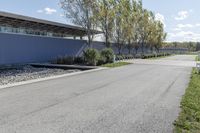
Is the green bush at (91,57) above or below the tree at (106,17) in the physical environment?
below

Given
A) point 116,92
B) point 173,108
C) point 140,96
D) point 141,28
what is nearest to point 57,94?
point 116,92

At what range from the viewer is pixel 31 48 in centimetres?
2544

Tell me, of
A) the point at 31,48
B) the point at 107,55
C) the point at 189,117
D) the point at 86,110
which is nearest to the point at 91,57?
the point at 107,55

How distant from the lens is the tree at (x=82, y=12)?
32.6 m

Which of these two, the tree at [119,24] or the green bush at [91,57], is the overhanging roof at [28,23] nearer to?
the green bush at [91,57]

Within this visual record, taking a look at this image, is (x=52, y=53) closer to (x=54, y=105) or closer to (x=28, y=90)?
(x=28, y=90)

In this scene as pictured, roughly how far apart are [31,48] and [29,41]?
2.21 ft

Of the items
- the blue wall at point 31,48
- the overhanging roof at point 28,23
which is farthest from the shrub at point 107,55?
the overhanging roof at point 28,23

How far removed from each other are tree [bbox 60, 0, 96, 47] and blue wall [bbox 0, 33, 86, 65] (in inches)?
101

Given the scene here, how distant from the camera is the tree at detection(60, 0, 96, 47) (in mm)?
32562

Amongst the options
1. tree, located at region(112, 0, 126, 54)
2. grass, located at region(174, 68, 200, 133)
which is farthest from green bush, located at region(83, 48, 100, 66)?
grass, located at region(174, 68, 200, 133)

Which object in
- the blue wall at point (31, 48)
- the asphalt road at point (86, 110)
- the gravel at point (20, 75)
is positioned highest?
the blue wall at point (31, 48)

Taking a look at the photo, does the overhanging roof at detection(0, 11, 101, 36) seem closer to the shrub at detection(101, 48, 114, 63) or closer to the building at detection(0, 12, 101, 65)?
the building at detection(0, 12, 101, 65)

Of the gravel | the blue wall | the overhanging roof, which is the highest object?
the overhanging roof
